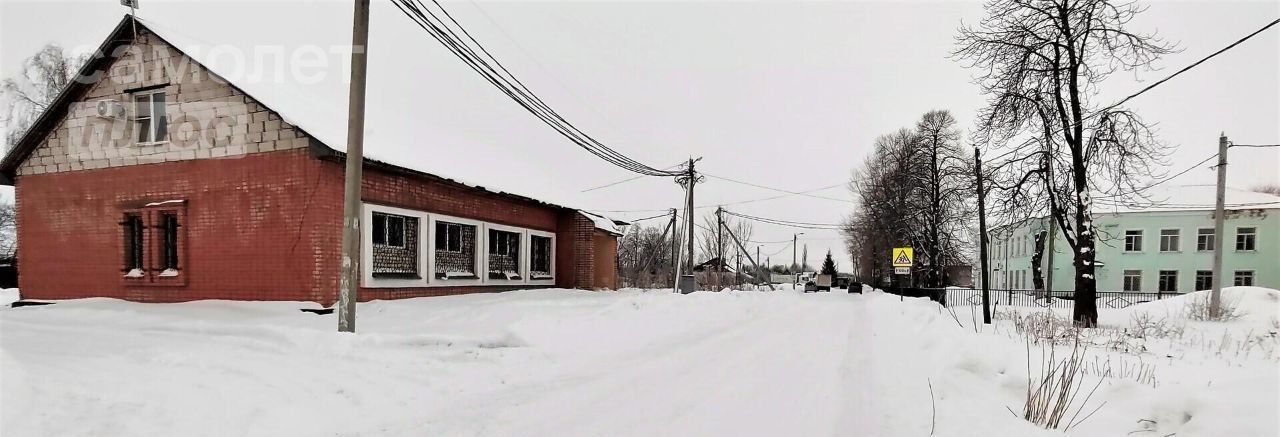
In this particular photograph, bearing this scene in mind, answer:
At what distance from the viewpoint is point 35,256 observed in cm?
1389

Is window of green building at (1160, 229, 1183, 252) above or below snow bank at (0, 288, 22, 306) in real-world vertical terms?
above

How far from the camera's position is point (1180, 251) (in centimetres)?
3616

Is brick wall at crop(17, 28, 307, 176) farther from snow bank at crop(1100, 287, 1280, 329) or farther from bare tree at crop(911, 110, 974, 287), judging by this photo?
bare tree at crop(911, 110, 974, 287)

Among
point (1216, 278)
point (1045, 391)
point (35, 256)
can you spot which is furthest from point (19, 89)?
point (1216, 278)

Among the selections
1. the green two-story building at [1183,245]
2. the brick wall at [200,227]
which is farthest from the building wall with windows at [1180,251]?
the brick wall at [200,227]

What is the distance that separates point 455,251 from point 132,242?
701 centimetres

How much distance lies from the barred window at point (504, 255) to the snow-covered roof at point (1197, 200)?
35394mm

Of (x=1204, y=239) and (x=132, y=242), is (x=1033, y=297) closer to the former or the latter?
(x=1204, y=239)

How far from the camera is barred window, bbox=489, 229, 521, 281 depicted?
17.4 m

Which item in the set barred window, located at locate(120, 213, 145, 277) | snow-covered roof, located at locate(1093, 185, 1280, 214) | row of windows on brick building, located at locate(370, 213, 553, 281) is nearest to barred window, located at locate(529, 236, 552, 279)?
row of windows on brick building, located at locate(370, 213, 553, 281)

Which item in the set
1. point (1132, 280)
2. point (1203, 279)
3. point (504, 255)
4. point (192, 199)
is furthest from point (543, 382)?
point (1203, 279)

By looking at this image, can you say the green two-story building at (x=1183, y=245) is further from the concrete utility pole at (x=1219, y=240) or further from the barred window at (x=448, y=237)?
the barred window at (x=448, y=237)

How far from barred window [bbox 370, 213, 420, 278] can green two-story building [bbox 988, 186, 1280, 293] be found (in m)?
35.0

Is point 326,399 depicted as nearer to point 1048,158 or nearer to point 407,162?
point 407,162
